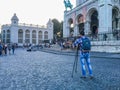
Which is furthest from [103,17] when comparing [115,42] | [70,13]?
[70,13]

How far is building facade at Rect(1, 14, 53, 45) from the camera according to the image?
73.5 meters

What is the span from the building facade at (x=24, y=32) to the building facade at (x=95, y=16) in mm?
35549

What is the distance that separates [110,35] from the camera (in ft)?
82.9

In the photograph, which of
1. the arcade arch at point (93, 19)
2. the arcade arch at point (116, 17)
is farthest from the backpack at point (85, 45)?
the arcade arch at point (93, 19)

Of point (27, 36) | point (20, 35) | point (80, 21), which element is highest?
point (80, 21)

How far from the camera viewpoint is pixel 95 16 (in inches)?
1435

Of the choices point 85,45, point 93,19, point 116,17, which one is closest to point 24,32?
point 93,19

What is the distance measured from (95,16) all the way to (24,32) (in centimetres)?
→ 4636

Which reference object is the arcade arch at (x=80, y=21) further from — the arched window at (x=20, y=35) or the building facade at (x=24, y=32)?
the arched window at (x=20, y=35)

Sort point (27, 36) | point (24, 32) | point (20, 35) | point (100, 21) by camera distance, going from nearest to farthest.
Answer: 1. point (100, 21)
2. point (20, 35)
3. point (24, 32)
4. point (27, 36)

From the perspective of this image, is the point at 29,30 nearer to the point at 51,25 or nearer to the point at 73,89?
the point at 51,25

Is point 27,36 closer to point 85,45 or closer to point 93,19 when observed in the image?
point 93,19

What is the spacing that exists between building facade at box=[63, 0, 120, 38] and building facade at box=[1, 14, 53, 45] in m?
35.5

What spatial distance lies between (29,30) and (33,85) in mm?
74140
